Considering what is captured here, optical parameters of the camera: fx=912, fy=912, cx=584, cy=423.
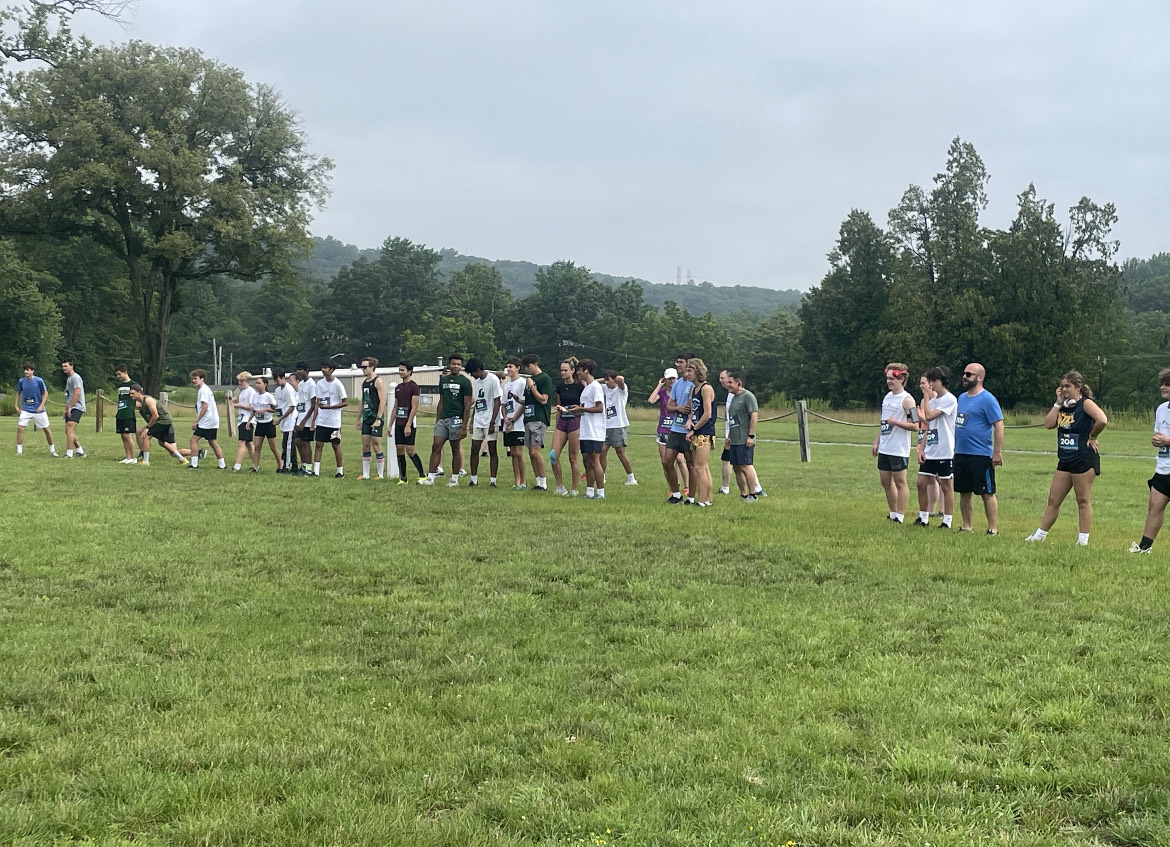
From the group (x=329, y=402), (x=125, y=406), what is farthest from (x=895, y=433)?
(x=125, y=406)

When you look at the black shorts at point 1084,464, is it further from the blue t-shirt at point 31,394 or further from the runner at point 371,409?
the blue t-shirt at point 31,394

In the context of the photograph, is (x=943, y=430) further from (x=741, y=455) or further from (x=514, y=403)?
(x=514, y=403)

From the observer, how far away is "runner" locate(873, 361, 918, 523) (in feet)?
32.6

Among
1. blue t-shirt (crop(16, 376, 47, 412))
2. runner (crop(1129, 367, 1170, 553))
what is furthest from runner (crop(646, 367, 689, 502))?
blue t-shirt (crop(16, 376, 47, 412))

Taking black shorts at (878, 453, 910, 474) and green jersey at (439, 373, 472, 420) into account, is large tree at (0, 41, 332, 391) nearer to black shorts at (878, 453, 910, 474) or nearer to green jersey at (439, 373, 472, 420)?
green jersey at (439, 373, 472, 420)

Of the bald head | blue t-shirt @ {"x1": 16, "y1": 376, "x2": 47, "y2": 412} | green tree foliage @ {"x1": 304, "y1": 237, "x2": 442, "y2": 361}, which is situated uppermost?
green tree foliage @ {"x1": 304, "y1": 237, "x2": 442, "y2": 361}

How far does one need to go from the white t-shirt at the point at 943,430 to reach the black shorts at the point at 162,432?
13.2 metres

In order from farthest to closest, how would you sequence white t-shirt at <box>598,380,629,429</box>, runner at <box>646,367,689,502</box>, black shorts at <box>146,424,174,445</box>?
black shorts at <box>146,424,174,445</box>, white t-shirt at <box>598,380,629,429</box>, runner at <box>646,367,689,502</box>

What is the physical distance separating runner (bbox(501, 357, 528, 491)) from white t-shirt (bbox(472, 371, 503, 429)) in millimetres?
159

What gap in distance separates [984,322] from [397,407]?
52244 millimetres

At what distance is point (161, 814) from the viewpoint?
309 cm

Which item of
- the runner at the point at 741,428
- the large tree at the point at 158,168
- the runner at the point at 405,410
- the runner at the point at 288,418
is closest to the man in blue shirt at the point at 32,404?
the runner at the point at 288,418

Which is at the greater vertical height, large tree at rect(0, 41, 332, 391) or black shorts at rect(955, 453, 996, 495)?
large tree at rect(0, 41, 332, 391)

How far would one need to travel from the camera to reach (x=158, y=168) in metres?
41.6
